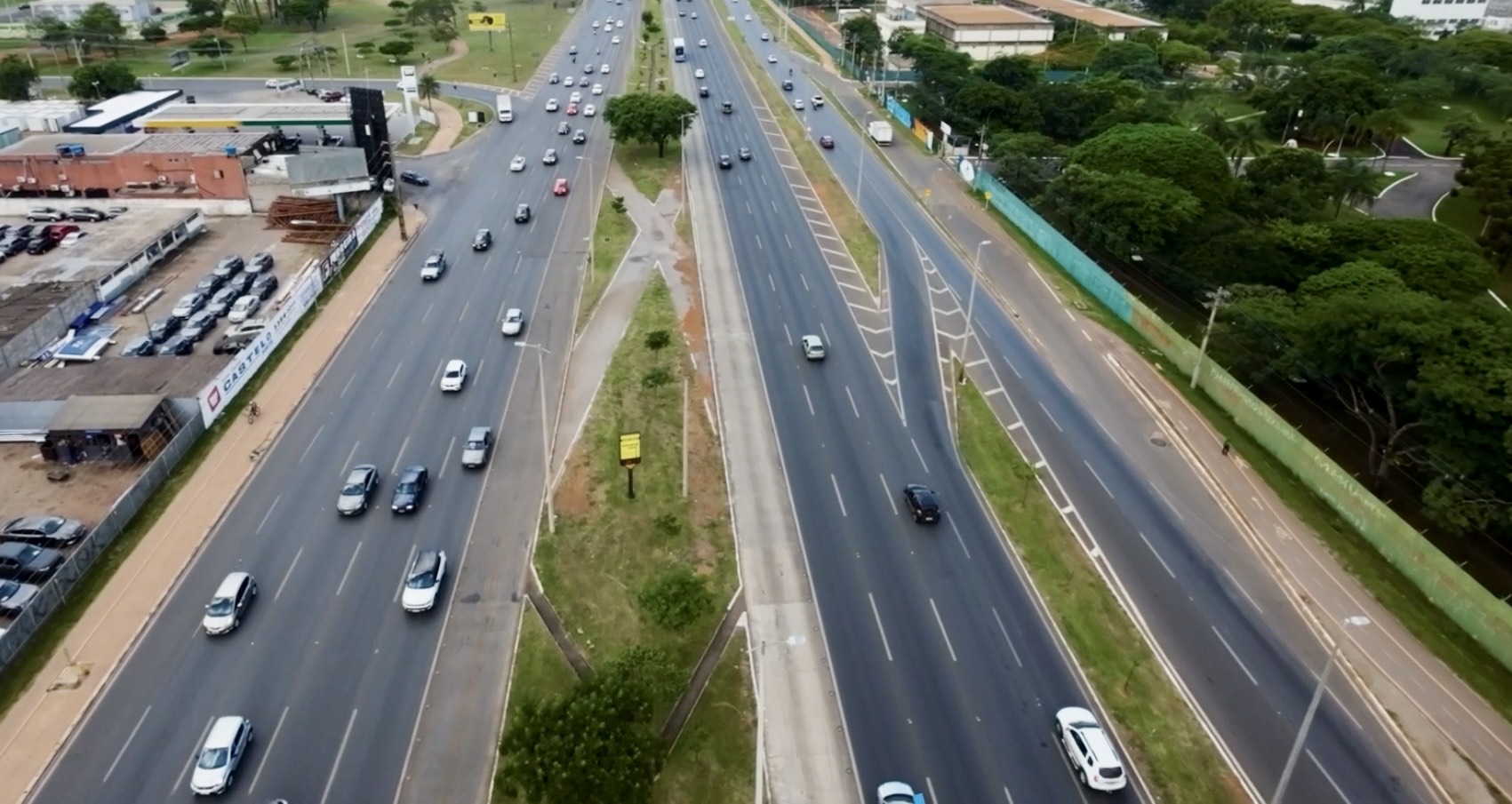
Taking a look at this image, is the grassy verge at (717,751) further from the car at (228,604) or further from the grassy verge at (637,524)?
the car at (228,604)

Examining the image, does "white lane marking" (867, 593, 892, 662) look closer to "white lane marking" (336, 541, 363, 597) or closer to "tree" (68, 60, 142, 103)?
"white lane marking" (336, 541, 363, 597)

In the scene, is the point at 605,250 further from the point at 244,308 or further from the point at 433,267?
the point at 244,308

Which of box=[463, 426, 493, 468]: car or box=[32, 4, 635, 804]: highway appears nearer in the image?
box=[32, 4, 635, 804]: highway

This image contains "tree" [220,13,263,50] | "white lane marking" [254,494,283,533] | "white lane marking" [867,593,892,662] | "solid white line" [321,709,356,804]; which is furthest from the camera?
"tree" [220,13,263,50]

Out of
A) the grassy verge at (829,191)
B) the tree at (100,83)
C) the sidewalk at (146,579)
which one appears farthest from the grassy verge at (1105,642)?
the tree at (100,83)

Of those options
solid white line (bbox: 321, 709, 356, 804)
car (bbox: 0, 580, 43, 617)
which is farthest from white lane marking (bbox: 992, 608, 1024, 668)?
car (bbox: 0, 580, 43, 617)

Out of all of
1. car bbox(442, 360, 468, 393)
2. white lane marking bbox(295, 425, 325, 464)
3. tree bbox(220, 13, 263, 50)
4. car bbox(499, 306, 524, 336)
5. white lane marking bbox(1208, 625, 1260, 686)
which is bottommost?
white lane marking bbox(1208, 625, 1260, 686)

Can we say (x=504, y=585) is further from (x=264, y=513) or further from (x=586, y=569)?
(x=264, y=513)
